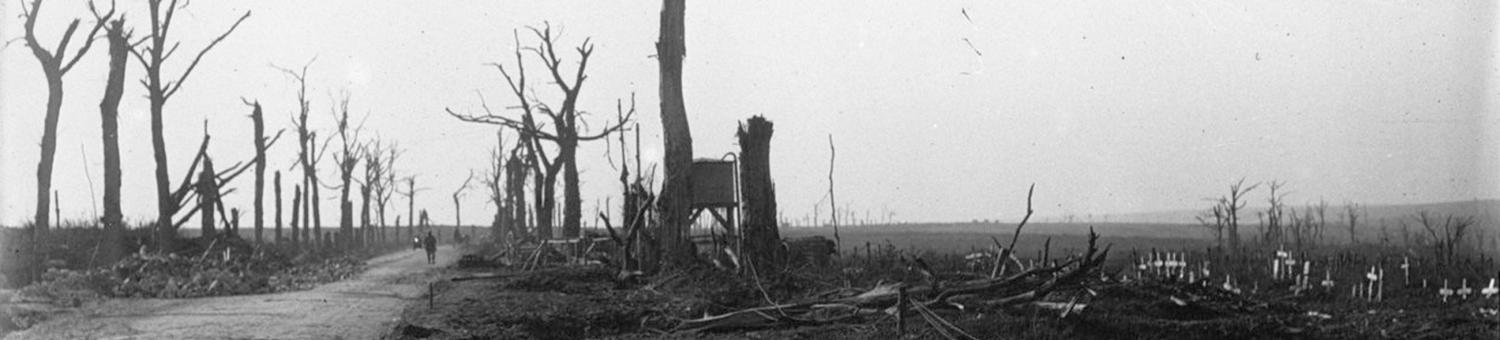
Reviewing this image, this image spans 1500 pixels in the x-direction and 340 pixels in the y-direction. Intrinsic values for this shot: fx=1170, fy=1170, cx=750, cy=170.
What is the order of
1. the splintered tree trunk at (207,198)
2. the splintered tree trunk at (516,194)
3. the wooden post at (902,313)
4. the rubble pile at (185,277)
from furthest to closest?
the splintered tree trunk at (516,194), the splintered tree trunk at (207,198), the rubble pile at (185,277), the wooden post at (902,313)

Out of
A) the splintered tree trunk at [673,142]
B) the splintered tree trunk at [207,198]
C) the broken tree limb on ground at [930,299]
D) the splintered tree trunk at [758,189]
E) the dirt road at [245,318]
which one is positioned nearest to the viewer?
the broken tree limb on ground at [930,299]

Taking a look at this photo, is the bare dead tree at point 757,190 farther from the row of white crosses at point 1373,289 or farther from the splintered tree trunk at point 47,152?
the splintered tree trunk at point 47,152

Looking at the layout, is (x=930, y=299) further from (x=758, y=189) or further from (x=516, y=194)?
(x=516, y=194)

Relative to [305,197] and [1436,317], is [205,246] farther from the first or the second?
[1436,317]

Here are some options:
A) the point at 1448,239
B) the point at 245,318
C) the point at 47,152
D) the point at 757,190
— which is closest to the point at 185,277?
the point at 47,152

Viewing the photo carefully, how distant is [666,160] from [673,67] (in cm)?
170

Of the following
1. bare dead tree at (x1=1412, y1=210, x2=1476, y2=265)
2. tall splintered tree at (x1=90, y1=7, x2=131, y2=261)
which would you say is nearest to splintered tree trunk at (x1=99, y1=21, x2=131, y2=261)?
tall splintered tree at (x1=90, y1=7, x2=131, y2=261)

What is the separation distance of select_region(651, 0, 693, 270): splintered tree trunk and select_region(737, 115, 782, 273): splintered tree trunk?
8.00 feet

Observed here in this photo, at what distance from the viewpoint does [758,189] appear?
18016mm

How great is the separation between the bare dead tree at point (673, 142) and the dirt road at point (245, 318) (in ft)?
14.3

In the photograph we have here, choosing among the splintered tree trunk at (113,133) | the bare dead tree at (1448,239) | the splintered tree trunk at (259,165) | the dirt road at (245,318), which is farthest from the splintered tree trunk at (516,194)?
the bare dead tree at (1448,239)

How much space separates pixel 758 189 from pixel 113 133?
1635 centimetres

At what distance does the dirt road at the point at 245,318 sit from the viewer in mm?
12945

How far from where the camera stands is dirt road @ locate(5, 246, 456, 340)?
42.5 feet
